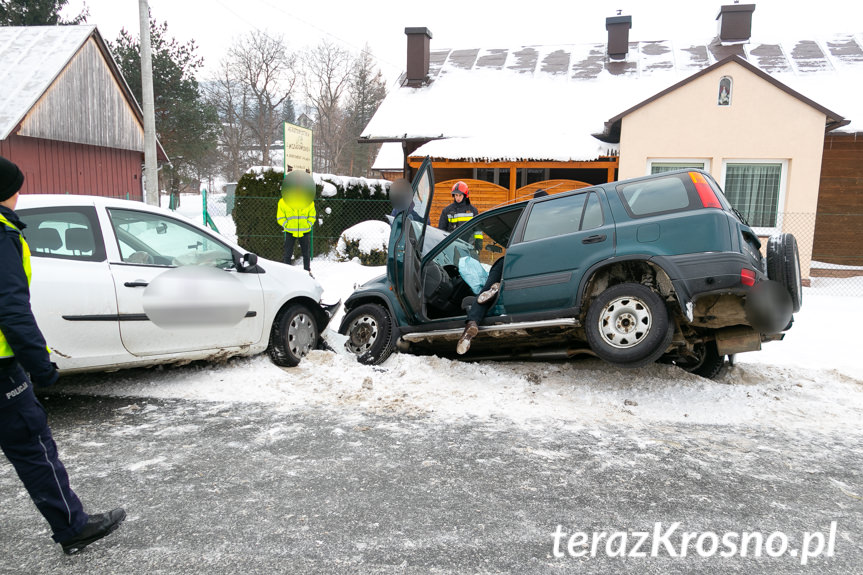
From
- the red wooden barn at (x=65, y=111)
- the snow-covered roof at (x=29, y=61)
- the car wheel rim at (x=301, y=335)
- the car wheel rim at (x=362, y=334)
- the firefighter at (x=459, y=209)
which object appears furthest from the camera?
the red wooden barn at (x=65, y=111)

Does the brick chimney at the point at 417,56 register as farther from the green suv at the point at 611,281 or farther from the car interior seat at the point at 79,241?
the car interior seat at the point at 79,241

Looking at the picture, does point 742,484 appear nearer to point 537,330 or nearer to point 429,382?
point 537,330

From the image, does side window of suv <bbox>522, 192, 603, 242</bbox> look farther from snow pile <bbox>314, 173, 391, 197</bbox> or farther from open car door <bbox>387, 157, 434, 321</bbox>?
snow pile <bbox>314, 173, 391, 197</bbox>

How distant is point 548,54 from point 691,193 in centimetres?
1726

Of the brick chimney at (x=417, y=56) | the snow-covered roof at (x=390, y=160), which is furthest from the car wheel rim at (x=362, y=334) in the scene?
the snow-covered roof at (x=390, y=160)

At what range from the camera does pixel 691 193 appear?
460cm

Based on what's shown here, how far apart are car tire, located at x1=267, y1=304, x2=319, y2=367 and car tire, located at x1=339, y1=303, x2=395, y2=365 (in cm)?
41

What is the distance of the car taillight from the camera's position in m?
4.50

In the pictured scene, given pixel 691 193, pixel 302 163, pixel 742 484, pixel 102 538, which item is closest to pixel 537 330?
pixel 691 193

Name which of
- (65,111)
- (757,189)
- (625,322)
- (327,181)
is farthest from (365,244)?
(65,111)

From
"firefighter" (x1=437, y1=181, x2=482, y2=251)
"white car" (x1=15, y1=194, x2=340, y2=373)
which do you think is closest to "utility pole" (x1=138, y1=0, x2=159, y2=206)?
"firefighter" (x1=437, y1=181, x2=482, y2=251)

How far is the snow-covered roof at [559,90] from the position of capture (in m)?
14.2

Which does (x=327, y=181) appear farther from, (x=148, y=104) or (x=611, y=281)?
(x=611, y=281)

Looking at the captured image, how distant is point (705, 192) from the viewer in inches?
180
